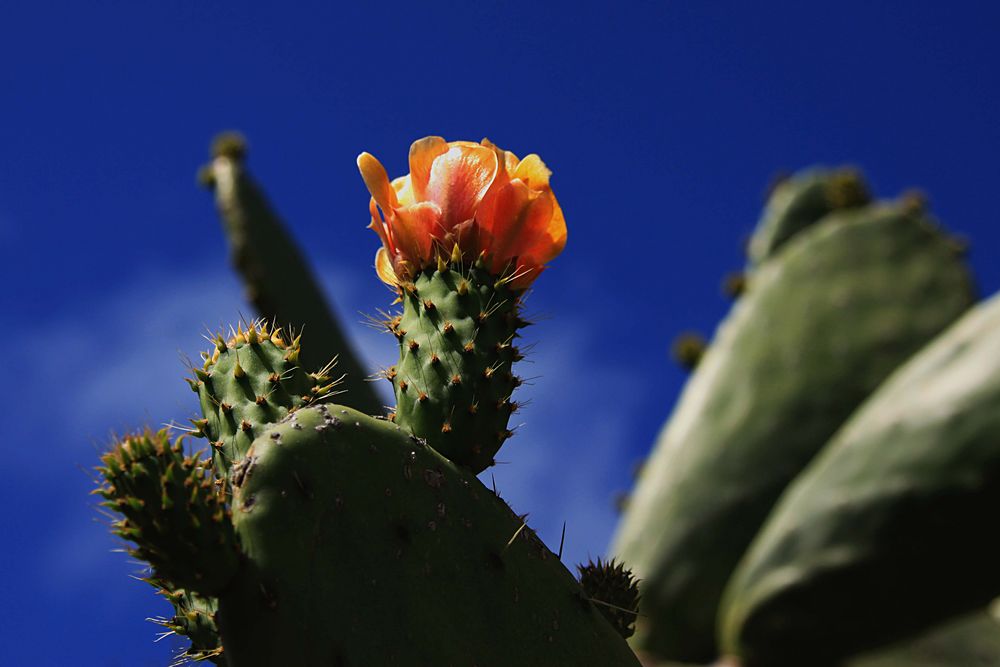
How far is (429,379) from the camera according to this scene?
52.5 inches

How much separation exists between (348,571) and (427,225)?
468 mm

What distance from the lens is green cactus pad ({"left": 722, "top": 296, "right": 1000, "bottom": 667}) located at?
3.66 m

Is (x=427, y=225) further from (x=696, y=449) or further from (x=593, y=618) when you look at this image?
(x=696, y=449)

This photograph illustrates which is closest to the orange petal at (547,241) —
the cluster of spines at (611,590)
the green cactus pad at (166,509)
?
the cluster of spines at (611,590)

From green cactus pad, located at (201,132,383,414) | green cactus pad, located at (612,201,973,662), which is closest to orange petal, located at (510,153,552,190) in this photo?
green cactus pad, located at (201,132,383,414)

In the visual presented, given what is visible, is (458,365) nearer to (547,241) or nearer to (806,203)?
(547,241)

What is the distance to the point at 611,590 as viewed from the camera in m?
1.47

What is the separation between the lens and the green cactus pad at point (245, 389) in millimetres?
1236

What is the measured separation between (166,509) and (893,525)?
3233 millimetres

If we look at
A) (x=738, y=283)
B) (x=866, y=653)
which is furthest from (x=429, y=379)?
(x=738, y=283)

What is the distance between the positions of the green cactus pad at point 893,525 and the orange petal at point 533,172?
2652 mm

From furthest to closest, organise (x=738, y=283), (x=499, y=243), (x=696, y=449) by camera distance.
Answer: (x=738, y=283) → (x=696, y=449) → (x=499, y=243)

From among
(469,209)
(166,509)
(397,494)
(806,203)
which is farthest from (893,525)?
(166,509)

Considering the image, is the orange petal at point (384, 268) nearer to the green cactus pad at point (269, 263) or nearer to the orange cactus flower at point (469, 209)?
the orange cactus flower at point (469, 209)
